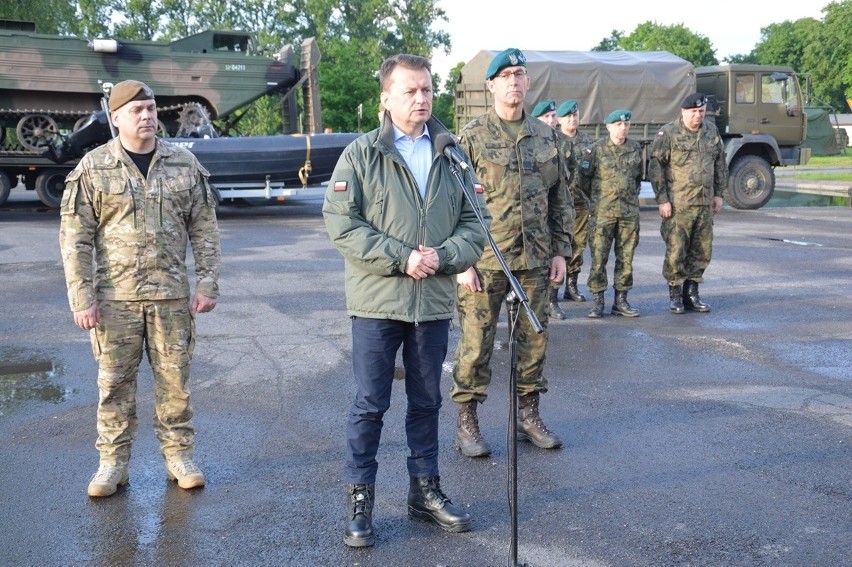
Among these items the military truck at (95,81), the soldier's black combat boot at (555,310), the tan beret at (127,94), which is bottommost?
the soldier's black combat boot at (555,310)

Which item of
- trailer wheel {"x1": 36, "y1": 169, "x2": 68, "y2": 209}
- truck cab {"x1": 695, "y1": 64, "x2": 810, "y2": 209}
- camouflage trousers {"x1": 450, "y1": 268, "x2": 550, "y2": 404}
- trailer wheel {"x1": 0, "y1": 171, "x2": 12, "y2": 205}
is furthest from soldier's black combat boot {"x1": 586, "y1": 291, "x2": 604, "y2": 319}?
trailer wheel {"x1": 0, "y1": 171, "x2": 12, "y2": 205}

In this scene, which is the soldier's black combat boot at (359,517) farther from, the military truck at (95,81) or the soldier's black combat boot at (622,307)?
the military truck at (95,81)

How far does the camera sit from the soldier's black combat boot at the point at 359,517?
4.00 meters

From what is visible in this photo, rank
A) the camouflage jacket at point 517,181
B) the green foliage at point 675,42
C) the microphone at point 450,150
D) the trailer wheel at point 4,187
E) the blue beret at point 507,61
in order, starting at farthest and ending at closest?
the green foliage at point 675,42 < the trailer wheel at point 4,187 < the camouflage jacket at point 517,181 < the blue beret at point 507,61 < the microphone at point 450,150

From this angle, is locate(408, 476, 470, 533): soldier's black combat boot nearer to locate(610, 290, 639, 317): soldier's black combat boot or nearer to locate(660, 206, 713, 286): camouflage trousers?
locate(610, 290, 639, 317): soldier's black combat boot

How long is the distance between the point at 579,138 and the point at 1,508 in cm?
666

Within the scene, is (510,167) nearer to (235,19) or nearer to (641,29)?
(235,19)

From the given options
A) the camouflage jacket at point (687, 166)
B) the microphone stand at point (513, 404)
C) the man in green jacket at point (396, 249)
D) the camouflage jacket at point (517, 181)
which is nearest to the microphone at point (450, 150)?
the man in green jacket at point (396, 249)

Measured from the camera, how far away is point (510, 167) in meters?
5.20

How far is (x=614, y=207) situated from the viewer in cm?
905

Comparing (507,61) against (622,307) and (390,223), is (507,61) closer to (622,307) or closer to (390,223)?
(390,223)

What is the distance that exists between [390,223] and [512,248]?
1.30 m

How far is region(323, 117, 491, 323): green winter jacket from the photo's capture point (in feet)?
13.1

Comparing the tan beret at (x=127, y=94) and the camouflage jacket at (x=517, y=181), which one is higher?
the tan beret at (x=127, y=94)
